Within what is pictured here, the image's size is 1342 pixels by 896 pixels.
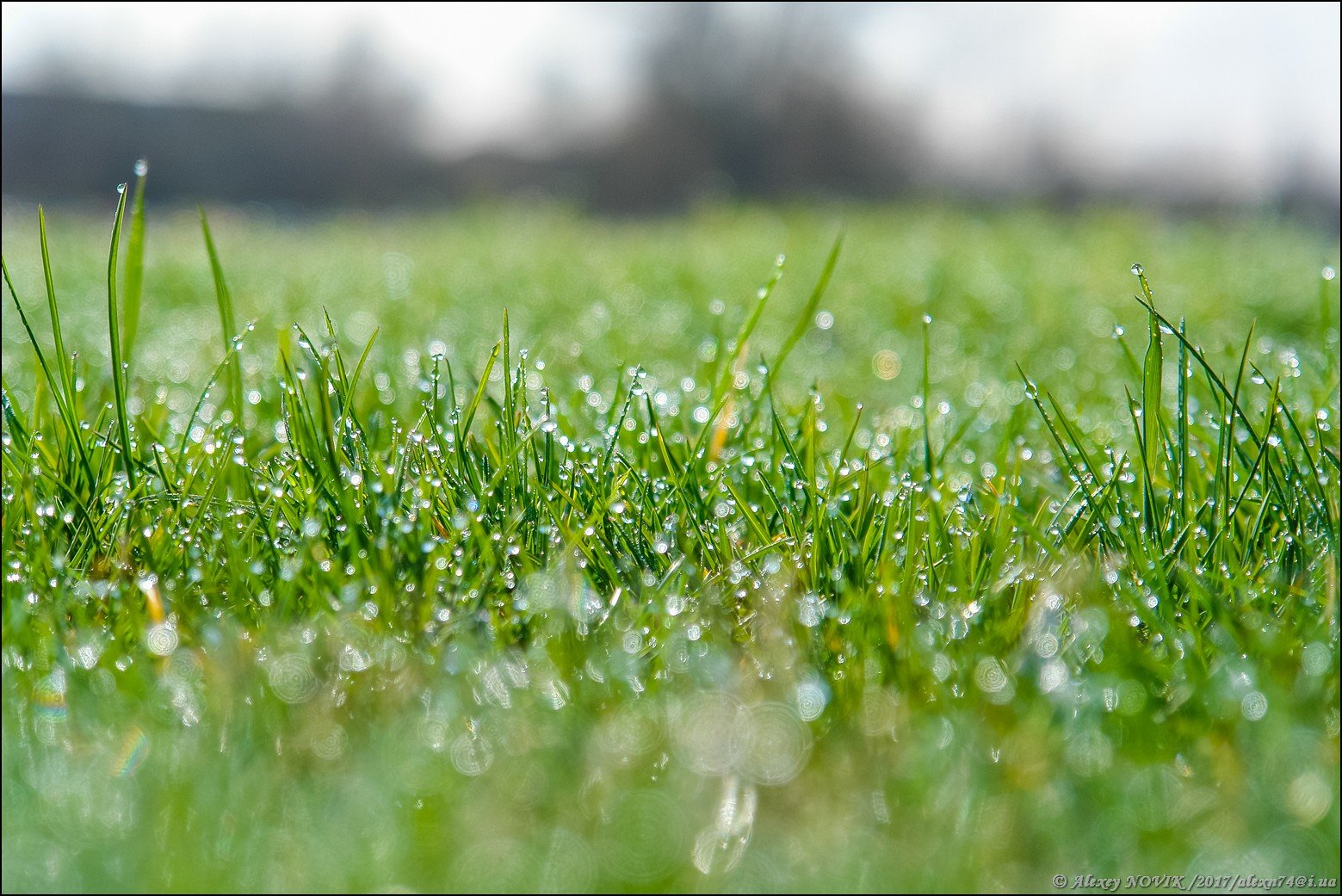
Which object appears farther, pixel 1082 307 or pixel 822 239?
pixel 822 239

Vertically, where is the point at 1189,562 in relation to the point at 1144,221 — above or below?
below

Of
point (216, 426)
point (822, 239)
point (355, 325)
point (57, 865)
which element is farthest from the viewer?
point (822, 239)

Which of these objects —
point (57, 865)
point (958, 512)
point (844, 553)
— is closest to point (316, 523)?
point (57, 865)

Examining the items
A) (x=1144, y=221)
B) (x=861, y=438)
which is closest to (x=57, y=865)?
(x=861, y=438)

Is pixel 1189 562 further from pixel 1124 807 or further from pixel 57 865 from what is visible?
pixel 57 865

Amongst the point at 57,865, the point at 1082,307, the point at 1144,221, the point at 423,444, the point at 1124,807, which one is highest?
the point at 1144,221

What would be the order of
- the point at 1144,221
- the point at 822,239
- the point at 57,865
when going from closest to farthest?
the point at 57,865 < the point at 822,239 < the point at 1144,221
